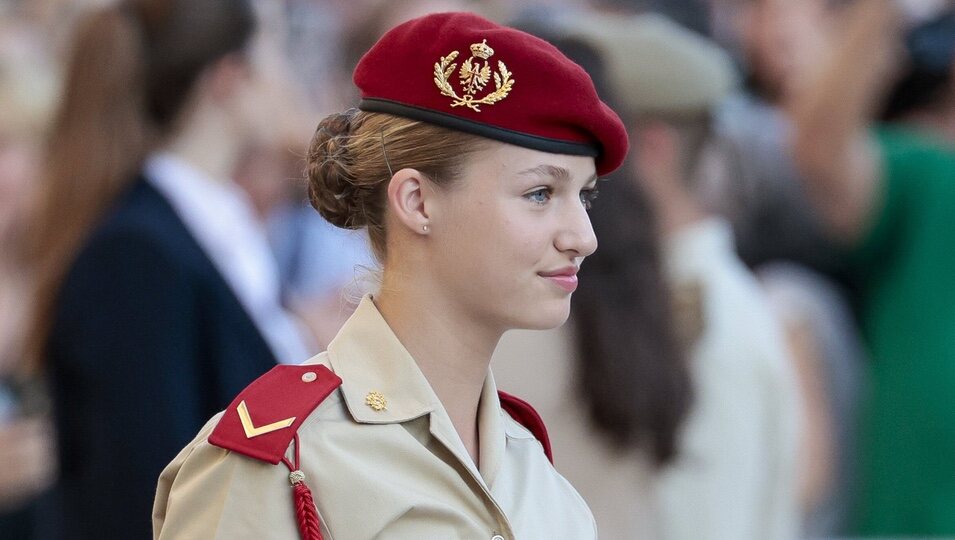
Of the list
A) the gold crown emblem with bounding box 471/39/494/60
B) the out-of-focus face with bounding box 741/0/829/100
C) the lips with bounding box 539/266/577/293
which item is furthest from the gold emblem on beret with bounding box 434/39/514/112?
the out-of-focus face with bounding box 741/0/829/100

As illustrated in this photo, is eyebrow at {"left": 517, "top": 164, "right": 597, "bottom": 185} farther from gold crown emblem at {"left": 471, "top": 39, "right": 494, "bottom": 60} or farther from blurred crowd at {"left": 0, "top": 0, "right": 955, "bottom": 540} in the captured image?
blurred crowd at {"left": 0, "top": 0, "right": 955, "bottom": 540}

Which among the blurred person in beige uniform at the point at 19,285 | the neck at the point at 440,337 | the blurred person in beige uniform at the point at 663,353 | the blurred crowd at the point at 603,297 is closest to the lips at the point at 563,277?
the neck at the point at 440,337

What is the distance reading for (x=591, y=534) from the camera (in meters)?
2.33

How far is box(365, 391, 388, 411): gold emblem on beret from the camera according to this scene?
2.14 metres

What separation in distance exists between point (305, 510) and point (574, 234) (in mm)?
536

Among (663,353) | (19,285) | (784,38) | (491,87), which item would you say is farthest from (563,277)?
(784,38)

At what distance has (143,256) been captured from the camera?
3473 mm

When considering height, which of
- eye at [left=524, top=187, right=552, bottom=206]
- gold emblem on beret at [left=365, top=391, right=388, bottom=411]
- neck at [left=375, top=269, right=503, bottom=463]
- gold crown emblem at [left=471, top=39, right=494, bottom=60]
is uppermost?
gold crown emblem at [left=471, top=39, right=494, bottom=60]

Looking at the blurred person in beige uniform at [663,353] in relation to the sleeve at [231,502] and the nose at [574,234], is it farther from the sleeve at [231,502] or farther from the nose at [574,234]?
the sleeve at [231,502]

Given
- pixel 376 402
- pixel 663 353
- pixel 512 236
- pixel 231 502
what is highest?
pixel 512 236

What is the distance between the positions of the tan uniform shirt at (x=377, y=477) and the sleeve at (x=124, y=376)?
1.19 meters

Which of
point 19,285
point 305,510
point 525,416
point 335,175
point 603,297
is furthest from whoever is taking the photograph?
point 19,285

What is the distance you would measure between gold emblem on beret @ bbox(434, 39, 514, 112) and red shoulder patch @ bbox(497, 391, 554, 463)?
0.55 metres

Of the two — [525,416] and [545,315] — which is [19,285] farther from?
[545,315]
